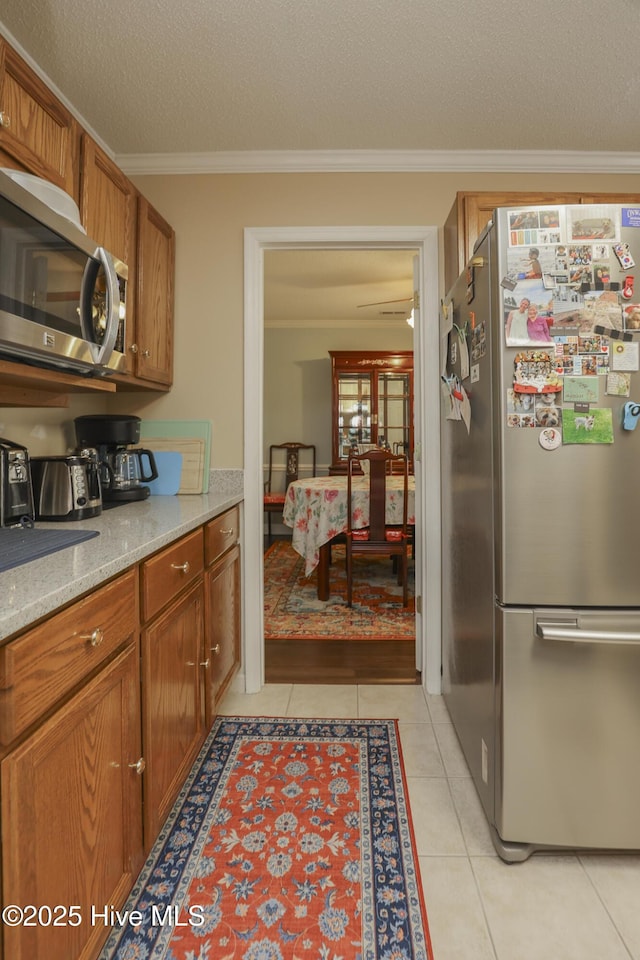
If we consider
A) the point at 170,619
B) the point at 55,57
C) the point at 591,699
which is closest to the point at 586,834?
the point at 591,699

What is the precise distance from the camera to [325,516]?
382 cm

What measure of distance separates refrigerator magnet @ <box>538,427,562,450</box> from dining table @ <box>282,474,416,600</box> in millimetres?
2436

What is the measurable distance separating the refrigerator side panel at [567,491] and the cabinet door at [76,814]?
1.03 metres

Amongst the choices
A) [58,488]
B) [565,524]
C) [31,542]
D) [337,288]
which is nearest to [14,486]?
[58,488]

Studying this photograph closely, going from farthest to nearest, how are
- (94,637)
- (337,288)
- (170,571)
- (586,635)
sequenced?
(337,288) → (170,571) → (586,635) → (94,637)

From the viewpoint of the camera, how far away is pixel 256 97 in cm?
201

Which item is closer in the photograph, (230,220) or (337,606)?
(230,220)

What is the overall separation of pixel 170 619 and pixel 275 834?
0.71 m

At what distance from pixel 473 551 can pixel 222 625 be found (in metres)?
1.03

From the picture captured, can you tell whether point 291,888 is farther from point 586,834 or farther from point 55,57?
point 55,57

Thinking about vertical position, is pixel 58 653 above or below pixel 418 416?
below

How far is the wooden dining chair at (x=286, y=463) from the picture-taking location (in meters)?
6.13

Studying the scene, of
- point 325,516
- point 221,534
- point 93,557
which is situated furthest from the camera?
point 325,516

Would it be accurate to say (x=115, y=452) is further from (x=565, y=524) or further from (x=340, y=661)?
(x=565, y=524)
